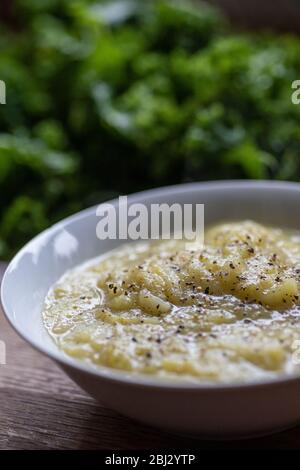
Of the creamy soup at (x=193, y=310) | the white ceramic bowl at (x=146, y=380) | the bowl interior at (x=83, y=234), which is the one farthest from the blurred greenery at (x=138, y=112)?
the creamy soup at (x=193, y=310)

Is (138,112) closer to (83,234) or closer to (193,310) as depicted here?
(83,234)

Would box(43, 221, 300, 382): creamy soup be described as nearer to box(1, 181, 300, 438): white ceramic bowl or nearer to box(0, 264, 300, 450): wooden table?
box(1, 181, 300, 438): white ceramic bowl

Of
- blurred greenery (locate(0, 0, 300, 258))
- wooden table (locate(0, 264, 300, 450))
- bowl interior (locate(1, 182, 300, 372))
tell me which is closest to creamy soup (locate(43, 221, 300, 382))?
bowl interior (locate(1, 182, 300, 372))

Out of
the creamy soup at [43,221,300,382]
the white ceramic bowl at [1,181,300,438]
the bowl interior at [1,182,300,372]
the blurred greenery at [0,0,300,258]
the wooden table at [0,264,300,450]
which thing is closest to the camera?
the white ceramic bowl at [1,181,300,438]

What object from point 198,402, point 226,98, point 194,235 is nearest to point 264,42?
point 226,98

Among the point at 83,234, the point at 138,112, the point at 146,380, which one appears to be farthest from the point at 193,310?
the point at 138,112

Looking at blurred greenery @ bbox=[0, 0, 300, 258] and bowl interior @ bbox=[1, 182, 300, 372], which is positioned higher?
blurred greenery @ bbox=[0, 0, 300, 258]

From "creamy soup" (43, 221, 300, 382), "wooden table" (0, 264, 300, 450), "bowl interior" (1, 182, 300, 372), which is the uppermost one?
"bowl interior" (1, 182, 300, 372)
